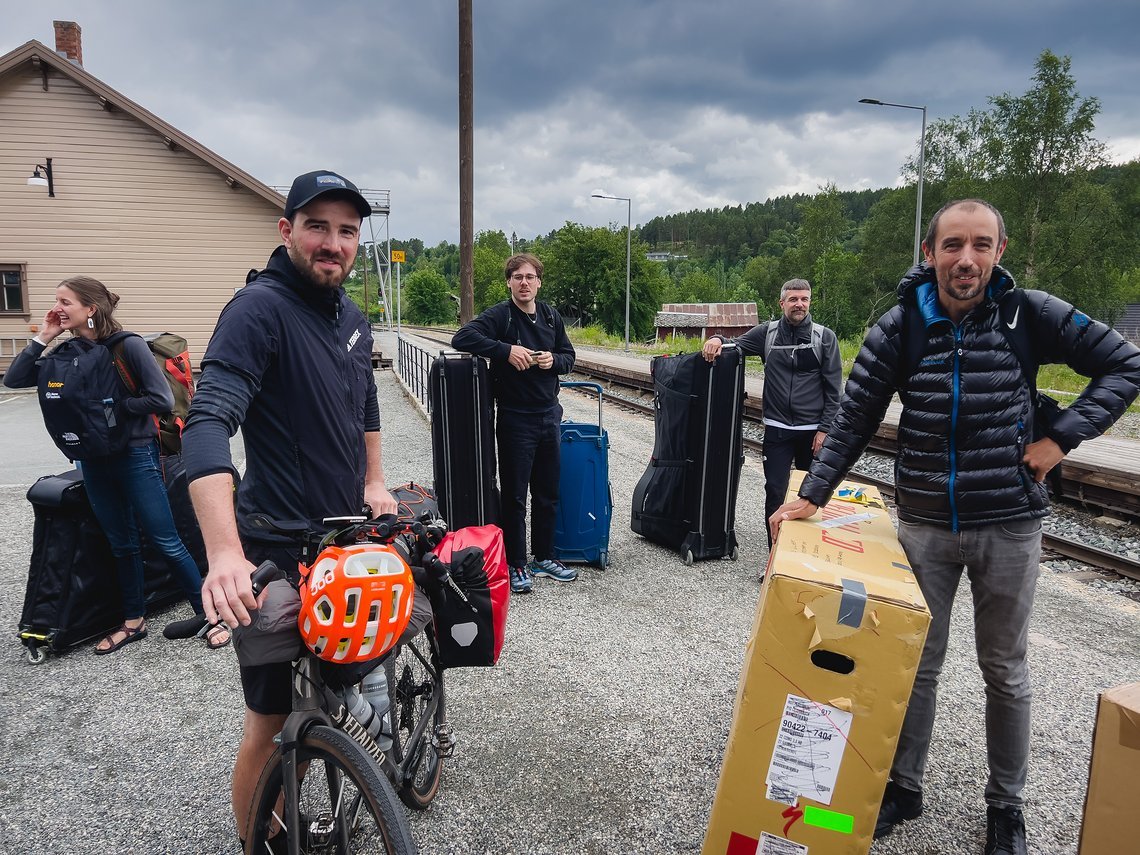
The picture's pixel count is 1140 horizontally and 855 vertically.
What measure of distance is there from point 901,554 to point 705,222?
471 ft

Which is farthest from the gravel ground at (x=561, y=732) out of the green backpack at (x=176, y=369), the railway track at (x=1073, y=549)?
the green backpack at (x=176, y=369)

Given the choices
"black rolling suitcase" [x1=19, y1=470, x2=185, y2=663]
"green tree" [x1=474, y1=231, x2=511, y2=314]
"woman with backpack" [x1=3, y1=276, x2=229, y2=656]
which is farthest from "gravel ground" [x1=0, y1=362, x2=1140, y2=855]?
"green tree" [x1=474, y1=231, x2=511, y2=314]

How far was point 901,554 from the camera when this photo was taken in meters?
2.32

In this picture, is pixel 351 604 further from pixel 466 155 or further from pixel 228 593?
pixel 466 155

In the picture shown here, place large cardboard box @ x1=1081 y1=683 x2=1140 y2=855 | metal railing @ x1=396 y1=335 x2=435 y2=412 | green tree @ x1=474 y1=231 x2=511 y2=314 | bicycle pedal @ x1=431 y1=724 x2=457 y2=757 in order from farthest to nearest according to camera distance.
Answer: green tree @ x1=474 y1=231 x2=511 y2=314
metal railing @ x1=396 y1=335 x2=435 y2=412
bicycle pedal @ x1=431 y1=724 x2=457 y2=757
large cardboard box @ x1=1081 y1=683 x2=1140 y2=855

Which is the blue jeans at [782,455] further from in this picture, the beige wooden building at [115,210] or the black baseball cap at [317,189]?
the beige wooden building at [115,210]

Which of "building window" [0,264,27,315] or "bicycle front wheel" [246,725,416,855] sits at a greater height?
"building window" [0,264,27,315]

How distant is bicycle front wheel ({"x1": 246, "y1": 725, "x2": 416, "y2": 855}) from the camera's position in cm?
167

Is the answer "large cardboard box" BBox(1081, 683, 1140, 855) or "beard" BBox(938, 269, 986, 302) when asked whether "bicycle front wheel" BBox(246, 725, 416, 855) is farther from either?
"beard" BBox(938, 269, 986, 302)

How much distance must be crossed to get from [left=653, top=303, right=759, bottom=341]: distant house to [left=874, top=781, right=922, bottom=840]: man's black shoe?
4828 centimetres

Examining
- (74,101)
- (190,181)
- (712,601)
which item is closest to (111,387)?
(712,601)

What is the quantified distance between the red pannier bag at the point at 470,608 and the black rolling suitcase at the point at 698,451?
119 inches

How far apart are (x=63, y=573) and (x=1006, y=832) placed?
463 centimetres

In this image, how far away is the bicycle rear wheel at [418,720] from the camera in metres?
2.44
